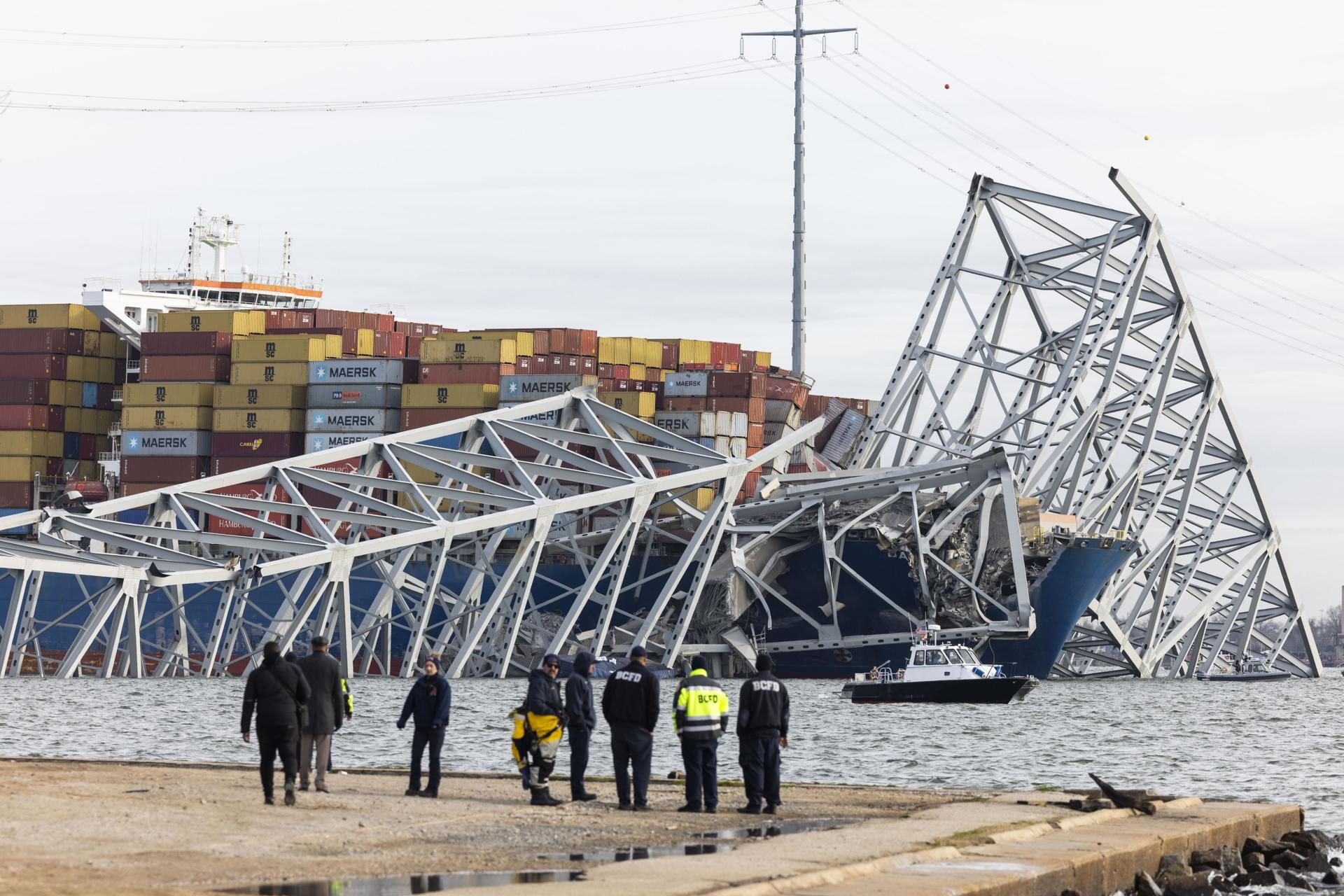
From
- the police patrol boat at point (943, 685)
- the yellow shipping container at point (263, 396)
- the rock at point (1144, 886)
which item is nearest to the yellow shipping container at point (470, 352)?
the yellow shipping container at point (263, 396)

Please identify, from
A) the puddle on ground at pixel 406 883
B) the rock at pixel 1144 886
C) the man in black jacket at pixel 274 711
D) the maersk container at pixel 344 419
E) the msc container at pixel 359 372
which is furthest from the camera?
the msc container at pixel 359 372

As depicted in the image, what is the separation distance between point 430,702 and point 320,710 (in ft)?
3.36

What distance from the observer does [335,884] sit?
12.4 m

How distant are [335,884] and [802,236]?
7099cm

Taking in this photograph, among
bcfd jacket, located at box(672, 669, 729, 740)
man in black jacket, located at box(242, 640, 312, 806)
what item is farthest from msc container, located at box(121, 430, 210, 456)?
bcfd jacket, located at box(672, 669, 729, 740)

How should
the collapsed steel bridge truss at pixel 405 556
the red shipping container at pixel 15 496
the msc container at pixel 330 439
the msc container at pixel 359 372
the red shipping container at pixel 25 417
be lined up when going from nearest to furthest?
the collapsed steel bridge truss at pixel 405 556, the msc container at pixel 330 439, the msc container at pixel 359 372, the red shipping container at pixel 15 496, the red shipping container at pixel 25 417

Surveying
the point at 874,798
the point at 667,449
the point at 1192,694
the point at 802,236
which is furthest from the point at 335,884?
the point at 802,236

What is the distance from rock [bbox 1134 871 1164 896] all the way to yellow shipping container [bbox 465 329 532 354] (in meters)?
68.4

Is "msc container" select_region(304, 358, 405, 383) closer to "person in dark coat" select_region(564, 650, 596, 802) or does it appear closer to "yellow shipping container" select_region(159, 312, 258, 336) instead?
"yellow shipping container" select_region(159, 312, 258, 336)

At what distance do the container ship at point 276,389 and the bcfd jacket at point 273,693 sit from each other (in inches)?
2179

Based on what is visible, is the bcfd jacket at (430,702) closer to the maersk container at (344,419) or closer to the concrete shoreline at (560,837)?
the concrete shoreline at (560,837)

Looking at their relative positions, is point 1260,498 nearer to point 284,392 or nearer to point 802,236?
point 802,236

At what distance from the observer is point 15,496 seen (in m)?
83.5

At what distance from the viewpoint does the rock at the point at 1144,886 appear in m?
15.2
